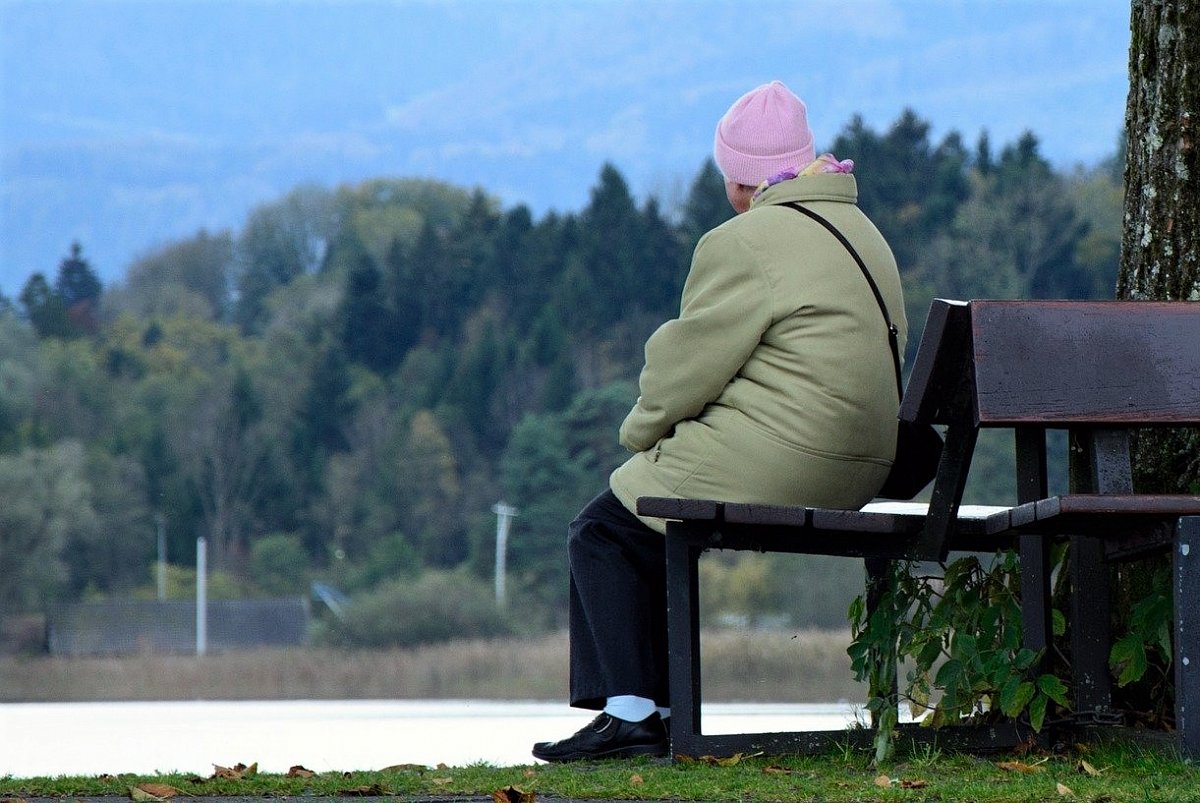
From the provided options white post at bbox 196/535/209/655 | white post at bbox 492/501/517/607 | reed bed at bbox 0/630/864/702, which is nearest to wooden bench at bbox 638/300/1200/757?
reed bed at bbox 0/630/864/702

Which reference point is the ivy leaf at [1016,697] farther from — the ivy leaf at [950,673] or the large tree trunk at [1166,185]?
the large tree trunk at [1166,185]

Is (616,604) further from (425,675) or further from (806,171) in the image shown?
(425,675)

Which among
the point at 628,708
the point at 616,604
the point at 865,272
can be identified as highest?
the point at 865,272

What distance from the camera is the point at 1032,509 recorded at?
3.61 m

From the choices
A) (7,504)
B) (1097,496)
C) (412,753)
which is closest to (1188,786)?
(1097,496)

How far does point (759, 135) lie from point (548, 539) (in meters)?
61.7

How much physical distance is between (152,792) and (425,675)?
28.0m

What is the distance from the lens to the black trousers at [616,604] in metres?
4.14

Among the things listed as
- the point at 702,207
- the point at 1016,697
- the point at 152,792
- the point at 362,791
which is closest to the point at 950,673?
the point at 1016,697

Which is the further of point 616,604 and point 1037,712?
point 616,604

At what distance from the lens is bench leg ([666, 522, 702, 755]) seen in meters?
3.89

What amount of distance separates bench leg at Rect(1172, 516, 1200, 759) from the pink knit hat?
1.24 m

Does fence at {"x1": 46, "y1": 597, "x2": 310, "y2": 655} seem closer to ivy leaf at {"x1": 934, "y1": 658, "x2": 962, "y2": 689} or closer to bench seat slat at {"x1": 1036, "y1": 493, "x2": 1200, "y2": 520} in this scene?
ivy leaf at {"x1": 934, "y1": 658, "x2": 962, "y2": 689}

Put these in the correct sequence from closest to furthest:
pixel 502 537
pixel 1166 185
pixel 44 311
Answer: pixel 1166 185 → pixel 502 537 → pixel 44 311
